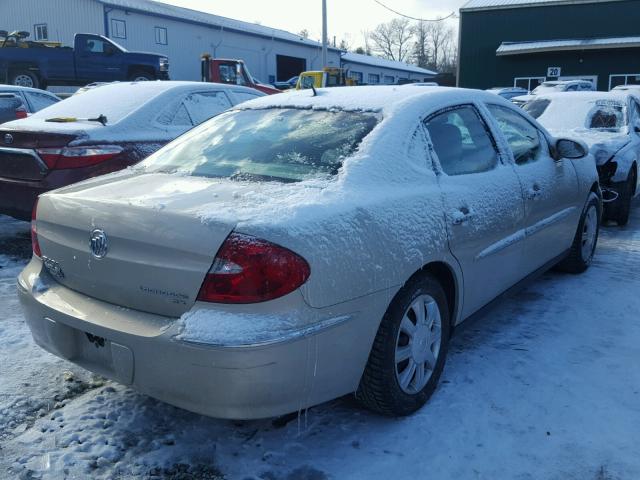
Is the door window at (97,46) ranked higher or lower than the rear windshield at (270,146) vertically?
higher

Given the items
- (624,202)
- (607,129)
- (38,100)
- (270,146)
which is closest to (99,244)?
(270,146)

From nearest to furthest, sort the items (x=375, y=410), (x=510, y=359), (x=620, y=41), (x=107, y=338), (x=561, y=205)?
(x=107, y=338) < (x=375, y=410) < (x=510, y=359) < (x=561, y=205) < (x=620, y=41)

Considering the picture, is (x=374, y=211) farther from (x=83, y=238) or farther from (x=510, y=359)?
(x=510, y=359)

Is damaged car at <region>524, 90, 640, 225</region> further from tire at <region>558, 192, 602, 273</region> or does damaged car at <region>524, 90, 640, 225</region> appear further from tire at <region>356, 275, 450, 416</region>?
tire at <region>356, 275, 450, 416</region>

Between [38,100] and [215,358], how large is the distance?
9.05 m

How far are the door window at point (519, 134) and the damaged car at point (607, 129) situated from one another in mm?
2930

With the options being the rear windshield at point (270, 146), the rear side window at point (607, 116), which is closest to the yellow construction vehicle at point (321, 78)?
the rear side window at point (607, 116)

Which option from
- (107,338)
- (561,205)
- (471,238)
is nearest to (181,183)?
(107,338)

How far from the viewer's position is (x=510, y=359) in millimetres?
3514

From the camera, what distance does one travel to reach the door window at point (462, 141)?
321 centimetres

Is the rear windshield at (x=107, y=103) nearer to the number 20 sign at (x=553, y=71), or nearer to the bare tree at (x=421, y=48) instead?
the number 20 sign at (x=553, y=71)

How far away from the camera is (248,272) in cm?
218

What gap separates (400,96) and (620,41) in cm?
2969

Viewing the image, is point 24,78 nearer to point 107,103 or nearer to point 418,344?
point 107,103
